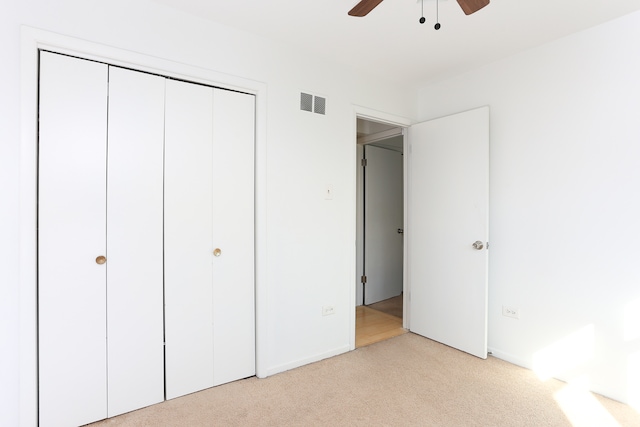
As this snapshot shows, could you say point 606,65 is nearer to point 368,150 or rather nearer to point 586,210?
point 586,210

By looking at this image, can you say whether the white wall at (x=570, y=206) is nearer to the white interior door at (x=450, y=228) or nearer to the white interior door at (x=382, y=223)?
the white interior door at (x=450, y=228)

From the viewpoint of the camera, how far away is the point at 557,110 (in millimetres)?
2496

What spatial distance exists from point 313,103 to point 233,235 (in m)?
1.25

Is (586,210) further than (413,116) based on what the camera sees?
No

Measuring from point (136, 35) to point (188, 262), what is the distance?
144cm

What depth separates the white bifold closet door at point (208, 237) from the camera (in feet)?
7.15

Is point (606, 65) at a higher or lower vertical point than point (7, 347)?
higher

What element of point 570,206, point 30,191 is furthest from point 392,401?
point 30,191

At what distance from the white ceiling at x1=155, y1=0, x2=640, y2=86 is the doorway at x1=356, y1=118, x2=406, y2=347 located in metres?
1.37

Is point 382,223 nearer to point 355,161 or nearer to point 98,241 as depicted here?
point 355,161

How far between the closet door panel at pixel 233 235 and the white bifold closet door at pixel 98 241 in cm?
37

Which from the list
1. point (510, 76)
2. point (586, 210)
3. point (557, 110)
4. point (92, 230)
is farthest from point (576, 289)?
point (92, 230)

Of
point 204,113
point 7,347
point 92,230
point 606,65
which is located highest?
point 606,65

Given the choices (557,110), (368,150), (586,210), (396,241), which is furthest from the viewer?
(396,241)
